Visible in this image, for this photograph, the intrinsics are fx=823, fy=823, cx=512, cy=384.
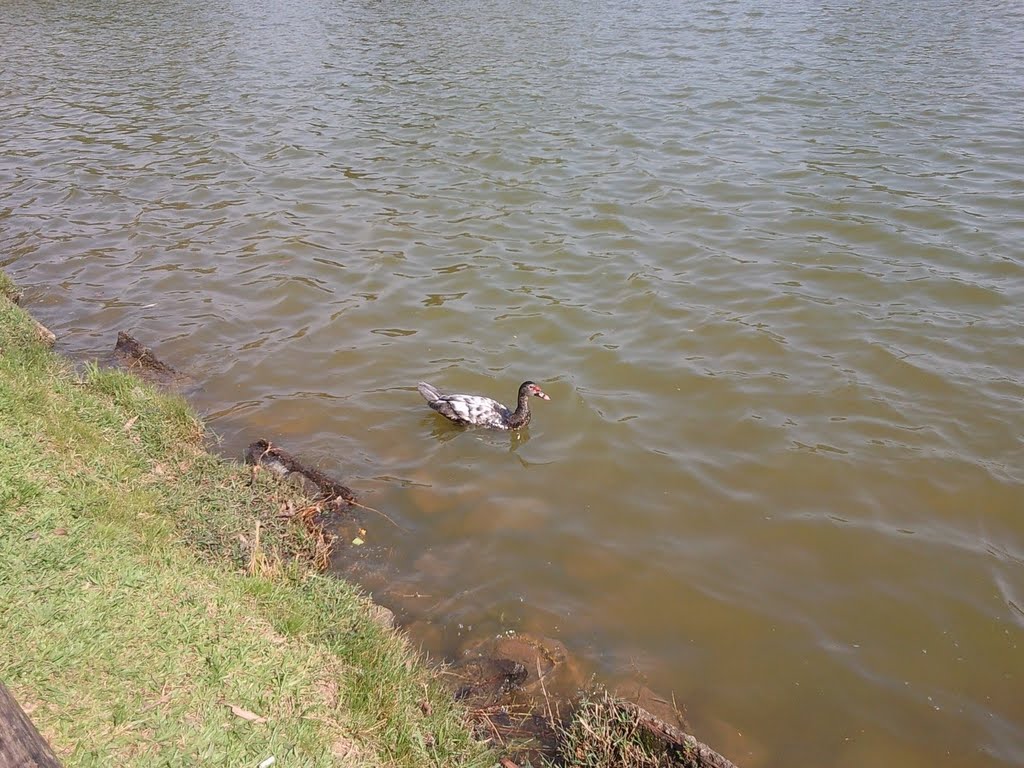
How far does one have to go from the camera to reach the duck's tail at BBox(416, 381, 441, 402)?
809cm

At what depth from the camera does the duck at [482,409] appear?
7.92m

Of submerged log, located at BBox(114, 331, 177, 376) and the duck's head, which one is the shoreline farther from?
submerged log, located at BBox(114, 331, 177, 376)

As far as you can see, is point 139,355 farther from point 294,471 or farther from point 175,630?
point 175,630

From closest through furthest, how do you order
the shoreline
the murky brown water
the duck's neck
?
the shoreline → the murky brown water → the duck's neck

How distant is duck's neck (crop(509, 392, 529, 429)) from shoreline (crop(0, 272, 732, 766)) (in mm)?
2361

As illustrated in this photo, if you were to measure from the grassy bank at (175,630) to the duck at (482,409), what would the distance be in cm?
238

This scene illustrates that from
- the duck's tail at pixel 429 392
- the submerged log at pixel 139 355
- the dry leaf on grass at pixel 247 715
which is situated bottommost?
the submerged log at pixel 139 355

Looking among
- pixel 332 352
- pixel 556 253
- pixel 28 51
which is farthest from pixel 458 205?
pixel 28 51

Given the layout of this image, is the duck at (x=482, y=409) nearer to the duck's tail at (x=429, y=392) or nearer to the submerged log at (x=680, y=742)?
the duck's tail at (x=429, y=392)

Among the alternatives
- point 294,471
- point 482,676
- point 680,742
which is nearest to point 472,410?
point 294,471

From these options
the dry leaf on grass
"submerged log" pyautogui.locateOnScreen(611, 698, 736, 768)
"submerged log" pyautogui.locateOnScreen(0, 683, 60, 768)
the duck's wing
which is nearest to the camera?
"submerged log" pyautogui.locateOnScreen(0, 683, 60, 768)

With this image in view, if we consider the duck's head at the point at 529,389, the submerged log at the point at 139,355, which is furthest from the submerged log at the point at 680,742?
the submerged log at the point at 139,355

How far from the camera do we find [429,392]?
8.16 meters

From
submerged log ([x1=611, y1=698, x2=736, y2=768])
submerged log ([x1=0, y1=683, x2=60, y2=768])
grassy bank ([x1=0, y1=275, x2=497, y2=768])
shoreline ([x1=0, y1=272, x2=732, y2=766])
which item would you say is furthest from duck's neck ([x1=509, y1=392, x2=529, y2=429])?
submerged log ([x1=0, y1=683, x2=60, y2=768])
